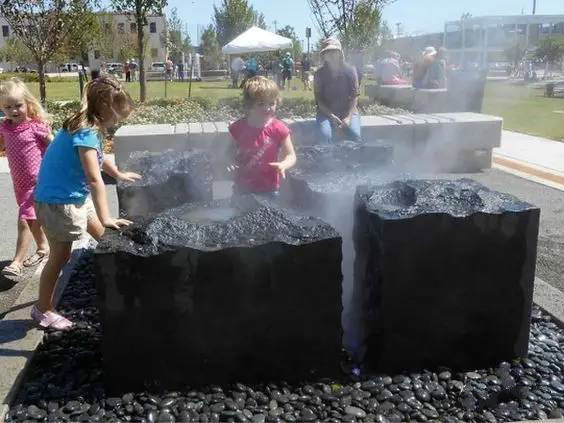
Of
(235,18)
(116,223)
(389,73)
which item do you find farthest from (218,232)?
(235,18)

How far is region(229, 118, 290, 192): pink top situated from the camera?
12.8 feet

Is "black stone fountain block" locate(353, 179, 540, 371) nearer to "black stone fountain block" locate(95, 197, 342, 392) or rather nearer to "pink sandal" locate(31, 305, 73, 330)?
"black stone fountain block" locate(95, 197, 342, 392)

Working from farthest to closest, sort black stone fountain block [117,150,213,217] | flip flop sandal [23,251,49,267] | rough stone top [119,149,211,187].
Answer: flip flop sandal [23,251,49,267], rough stone top [119,149,211,187], black stone fountain block [117,150,213,217]

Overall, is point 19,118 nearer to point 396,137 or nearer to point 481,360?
point 481,360

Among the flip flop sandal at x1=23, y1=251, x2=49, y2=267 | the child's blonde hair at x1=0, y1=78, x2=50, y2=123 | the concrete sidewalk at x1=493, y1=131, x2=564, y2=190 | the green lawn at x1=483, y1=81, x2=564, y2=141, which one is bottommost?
the flip flop sandal at x1=23, y1=251, x2=49, y2=267

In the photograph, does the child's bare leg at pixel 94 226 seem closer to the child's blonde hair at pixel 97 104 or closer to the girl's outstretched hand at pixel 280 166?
the child's blonde hair at pixel 97 104

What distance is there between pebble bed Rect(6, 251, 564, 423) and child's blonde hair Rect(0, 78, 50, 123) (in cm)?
191

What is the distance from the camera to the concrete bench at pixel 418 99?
38.9 ft

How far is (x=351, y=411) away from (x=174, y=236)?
1.04 meters

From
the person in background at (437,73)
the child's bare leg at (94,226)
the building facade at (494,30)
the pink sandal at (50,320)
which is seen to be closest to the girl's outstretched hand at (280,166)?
the child's bare leg at (94,226)

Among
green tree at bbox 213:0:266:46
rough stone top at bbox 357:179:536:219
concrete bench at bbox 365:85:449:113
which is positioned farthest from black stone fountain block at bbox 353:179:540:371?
green tree at bbox 213:0:266:46

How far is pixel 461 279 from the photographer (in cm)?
278

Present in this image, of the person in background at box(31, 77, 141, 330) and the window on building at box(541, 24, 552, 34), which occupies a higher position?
the window on building at box(541, 24, 552, 34)

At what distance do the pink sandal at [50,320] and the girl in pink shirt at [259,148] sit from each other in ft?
4.34
